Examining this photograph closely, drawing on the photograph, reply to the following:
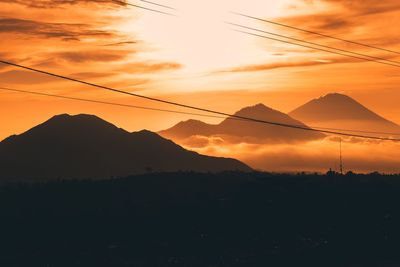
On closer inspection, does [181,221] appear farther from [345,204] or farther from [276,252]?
[345,204]

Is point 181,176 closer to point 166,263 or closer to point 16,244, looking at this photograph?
point 16,244

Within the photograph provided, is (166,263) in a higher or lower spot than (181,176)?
lower

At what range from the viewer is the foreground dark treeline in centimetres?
3956

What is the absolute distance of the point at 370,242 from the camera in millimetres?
45281

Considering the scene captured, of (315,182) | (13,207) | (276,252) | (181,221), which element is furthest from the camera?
(315,182)

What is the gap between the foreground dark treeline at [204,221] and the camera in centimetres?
3956

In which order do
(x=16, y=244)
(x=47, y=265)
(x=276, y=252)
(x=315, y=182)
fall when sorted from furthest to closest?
(x=315, y=182)
(x=16, y=244)
(x=276, y=252)
(x=47, y=265)

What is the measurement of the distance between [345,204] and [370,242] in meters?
10.4

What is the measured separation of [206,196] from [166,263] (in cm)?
1942

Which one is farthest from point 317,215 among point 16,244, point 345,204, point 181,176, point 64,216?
point 16,244

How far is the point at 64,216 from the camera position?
50594 millimetres

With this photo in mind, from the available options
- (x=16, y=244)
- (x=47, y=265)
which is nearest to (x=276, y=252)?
(x=47, y=265)

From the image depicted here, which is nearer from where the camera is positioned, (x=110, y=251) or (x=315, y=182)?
(x=110, y=251)

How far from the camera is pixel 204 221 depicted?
4881 cm
